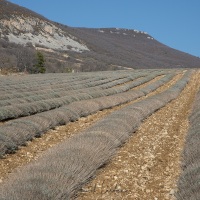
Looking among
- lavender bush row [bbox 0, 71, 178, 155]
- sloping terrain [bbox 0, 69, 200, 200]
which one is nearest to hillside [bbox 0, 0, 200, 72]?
lavender bush row [bbox 0, 71, 178, 155]

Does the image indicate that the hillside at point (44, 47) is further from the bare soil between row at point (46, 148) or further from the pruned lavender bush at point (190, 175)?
the pruned lavender bush at point (190, 175)

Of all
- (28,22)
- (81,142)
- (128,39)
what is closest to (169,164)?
(81,142)

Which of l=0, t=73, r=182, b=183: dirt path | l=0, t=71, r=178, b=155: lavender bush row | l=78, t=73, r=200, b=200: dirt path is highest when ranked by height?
l=78, t=73, r=200, b=200: dirt path

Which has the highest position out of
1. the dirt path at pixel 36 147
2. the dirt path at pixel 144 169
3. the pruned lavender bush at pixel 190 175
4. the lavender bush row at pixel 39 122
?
the pruned lavender bush at pixel 190 175

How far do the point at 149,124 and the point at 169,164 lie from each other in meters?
5.04

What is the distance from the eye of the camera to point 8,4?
Result: 347 ft

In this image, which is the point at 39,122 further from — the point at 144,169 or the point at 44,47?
the point at 44,47

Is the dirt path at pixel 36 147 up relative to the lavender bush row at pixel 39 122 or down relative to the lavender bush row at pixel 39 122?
down

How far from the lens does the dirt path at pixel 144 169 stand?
674 cm

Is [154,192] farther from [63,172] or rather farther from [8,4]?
[8,4]

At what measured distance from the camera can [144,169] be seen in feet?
26.8

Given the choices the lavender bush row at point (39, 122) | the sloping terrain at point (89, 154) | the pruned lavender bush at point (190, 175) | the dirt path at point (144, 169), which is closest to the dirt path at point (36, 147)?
the sloping terrain at point (89, 154)

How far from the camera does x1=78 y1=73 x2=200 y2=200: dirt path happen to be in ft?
22.1

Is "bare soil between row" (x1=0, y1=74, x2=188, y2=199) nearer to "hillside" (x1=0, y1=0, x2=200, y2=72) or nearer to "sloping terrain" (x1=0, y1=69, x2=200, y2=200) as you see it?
"sloping terrain" (x1=0, y1=69, x2=200, y2=200)
